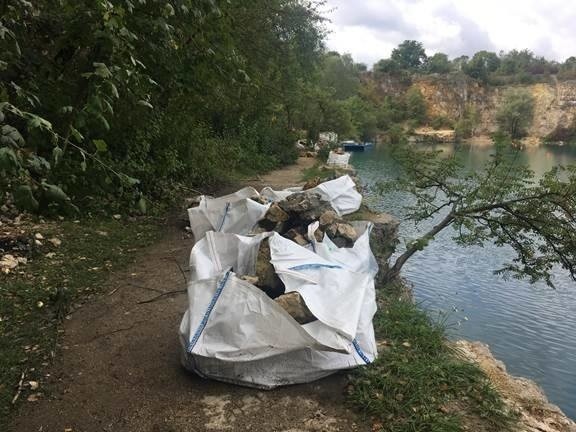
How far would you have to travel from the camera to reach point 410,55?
260 ft

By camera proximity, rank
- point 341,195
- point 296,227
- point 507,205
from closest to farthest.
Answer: point 296,227 → point 507,205 → point 341,195

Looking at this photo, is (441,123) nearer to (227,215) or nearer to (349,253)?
(227,215)

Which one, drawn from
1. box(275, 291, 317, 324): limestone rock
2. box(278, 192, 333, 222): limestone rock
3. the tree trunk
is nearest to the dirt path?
box(275, 291, 317, 324): limestone rock

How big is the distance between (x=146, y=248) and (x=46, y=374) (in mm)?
2874

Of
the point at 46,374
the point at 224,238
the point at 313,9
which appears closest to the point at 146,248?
the point at 224,238

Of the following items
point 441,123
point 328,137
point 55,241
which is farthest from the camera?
point 441,123

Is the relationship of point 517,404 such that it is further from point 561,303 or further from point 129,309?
point 561,303

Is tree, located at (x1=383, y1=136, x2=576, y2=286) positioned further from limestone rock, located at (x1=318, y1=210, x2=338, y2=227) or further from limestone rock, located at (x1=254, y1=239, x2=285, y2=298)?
limestone rock, located at (x1=254, y1=239, x2=285, y2=298)

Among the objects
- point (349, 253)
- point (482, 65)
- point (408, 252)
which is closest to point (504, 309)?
point (408, 252)

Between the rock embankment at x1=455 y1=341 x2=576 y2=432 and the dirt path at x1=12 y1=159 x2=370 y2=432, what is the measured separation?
1054 millimetres

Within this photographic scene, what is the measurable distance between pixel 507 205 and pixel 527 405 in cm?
273

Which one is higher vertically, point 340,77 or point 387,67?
point 387,67

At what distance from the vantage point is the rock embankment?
296 cm

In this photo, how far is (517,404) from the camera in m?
3.18
